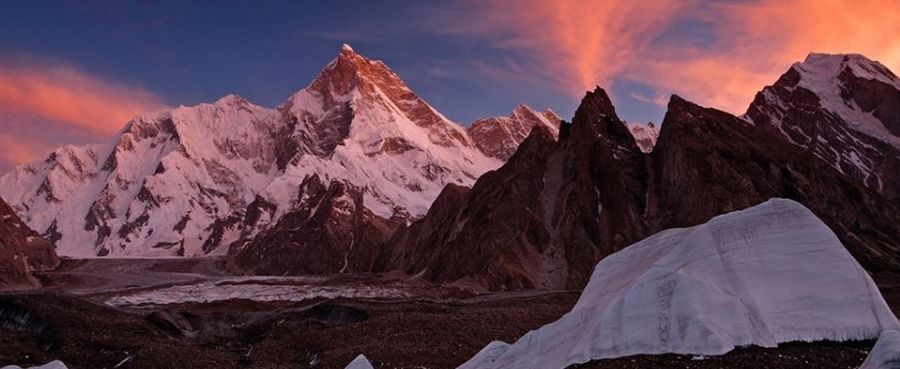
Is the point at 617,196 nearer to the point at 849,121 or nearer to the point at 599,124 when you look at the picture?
the point at 599,124

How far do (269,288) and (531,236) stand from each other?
45094 millimetres

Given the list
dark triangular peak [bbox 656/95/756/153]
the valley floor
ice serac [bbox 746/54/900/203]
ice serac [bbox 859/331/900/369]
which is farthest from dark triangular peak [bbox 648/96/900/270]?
ice serac [bbox 859/331/900/369]

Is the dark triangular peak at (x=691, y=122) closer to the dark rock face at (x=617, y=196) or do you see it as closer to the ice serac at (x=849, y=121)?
the dark rock face at (x=617, y=196)

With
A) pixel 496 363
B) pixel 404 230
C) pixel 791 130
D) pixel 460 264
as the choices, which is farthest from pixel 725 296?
pixel 791 130

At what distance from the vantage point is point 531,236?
121 m

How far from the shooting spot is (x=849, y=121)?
18488cm

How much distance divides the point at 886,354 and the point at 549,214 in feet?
366

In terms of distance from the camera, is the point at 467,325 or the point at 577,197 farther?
the point at 577,197

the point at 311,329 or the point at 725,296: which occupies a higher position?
the point at 725,296

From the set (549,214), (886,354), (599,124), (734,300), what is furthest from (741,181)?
(886,354)

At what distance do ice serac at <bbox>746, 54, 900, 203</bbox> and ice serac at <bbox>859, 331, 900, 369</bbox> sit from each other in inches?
6339

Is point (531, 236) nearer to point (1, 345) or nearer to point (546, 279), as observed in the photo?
point (546, 279)

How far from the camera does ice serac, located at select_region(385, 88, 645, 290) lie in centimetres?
11412

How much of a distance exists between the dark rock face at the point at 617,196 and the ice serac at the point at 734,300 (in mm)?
79757
